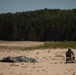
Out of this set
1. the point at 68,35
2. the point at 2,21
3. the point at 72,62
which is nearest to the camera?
the point at 72,62

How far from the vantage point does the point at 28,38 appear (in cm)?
12900

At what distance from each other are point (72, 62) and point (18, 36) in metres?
106

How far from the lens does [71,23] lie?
5064 inches

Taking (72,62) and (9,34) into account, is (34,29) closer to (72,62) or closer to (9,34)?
(9,34)

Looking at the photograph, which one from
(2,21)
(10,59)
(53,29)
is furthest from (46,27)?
(10,59)

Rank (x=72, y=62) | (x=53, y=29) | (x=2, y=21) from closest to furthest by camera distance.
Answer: (x=72, y=62)
(x=53, y=29)
(x=2, y=21)

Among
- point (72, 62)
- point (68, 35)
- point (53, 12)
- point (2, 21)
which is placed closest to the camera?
point (72, 62)

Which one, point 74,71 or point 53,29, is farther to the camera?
point 53,29

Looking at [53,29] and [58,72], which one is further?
[53,29]

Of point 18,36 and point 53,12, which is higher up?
point 53,12

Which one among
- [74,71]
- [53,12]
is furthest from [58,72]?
[53,12]

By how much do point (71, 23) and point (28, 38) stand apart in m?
18.9

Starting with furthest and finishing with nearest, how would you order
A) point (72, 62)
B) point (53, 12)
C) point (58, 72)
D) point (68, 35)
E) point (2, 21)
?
point (53, 12) → point (2, 21) → point (68, 35) → point (72, 62) → point (58, 72)

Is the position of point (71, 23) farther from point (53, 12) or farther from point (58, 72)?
point (58, 72)
